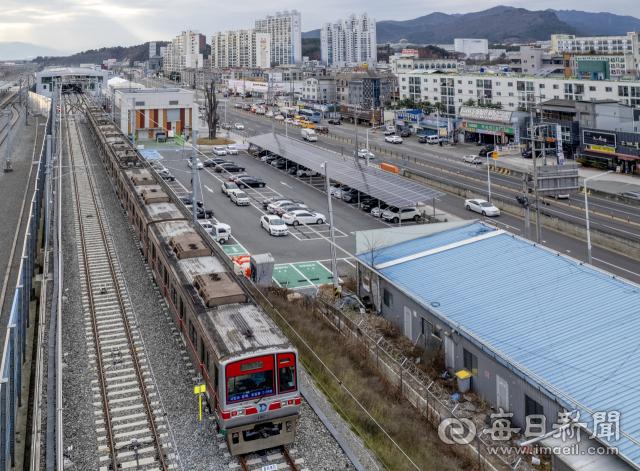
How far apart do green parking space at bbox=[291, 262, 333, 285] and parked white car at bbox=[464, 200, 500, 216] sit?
15235mm

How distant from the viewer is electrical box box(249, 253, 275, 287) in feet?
86.8

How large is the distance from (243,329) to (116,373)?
5290 millimetres

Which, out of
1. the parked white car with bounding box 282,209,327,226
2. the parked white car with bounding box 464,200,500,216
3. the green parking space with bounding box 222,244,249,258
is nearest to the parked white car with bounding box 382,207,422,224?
the parked white car with bounding box 282,209,327,226

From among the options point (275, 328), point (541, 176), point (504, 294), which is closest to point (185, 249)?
point (275, 328)

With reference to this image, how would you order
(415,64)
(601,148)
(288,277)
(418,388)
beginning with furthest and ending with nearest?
(415,64) < (601,148) < (288,277) < (418,388)

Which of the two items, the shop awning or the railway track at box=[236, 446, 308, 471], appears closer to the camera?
the railway track at box=[236, 446, 308, 471]

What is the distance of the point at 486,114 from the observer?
71.1 meters

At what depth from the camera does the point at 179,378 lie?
1670 centimetres

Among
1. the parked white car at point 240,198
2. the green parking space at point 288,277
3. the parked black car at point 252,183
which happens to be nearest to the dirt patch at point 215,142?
the parked black car at point 252,183

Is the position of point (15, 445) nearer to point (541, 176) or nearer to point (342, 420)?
point (342, 420)

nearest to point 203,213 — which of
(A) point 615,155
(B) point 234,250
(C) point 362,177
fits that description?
(B) point 234,250

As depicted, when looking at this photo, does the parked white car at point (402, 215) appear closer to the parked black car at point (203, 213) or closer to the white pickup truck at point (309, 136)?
the parked black car at point (203, 213)

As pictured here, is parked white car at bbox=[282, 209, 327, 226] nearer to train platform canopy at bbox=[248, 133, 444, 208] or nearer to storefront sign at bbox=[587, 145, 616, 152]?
train platform canopy at bbox=[248, 133, 444, 208]

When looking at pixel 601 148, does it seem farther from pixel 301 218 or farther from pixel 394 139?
pixel 301 218
